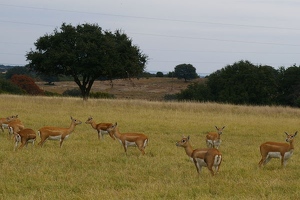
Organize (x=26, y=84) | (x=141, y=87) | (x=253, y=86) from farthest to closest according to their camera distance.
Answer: (x=141, y=87)
(x=26, y=84)
(x=253, y=86)

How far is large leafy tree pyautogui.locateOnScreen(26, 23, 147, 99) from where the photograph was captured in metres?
39.9

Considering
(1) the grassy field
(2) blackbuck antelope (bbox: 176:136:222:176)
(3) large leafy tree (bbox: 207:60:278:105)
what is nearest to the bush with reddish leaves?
(3) large leafy tree (bbox: 207:60:278:105)

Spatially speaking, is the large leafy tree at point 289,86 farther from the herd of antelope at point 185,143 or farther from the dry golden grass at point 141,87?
the herd of antelope at point 185,143

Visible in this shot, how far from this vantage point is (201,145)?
16984mm

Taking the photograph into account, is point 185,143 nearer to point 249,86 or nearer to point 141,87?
point 249,86

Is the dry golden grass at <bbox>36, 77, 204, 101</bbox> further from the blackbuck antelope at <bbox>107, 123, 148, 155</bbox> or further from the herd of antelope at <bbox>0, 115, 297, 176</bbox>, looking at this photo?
the blackbuck antelope at <bbox>107, 123, 148, 155</bbox>

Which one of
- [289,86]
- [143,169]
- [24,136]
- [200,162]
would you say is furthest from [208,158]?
[289,86]

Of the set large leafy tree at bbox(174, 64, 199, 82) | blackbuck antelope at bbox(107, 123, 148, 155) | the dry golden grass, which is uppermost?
large leafy tree at bbox(174, 64, 199, 82)

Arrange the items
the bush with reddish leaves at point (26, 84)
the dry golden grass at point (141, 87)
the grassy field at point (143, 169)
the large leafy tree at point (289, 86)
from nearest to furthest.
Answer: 1. the grassy field at point (143, 169)
2. the large leafy tree at point (289, 86)
3. the bush with reddish leaves at point (26, 84)
4. the dry golden grass at point (141, 87)

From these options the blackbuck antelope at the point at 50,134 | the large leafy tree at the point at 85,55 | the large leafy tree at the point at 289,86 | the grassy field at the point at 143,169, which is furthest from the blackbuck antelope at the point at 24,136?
the large leafy tree at the point at 289,86

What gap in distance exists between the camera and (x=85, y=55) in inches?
1598

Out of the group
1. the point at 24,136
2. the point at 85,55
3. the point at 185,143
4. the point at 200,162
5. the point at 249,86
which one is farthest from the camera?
the point at 249,86

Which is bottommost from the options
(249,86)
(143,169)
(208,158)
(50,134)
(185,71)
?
(143,169)

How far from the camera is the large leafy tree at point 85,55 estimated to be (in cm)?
3991
